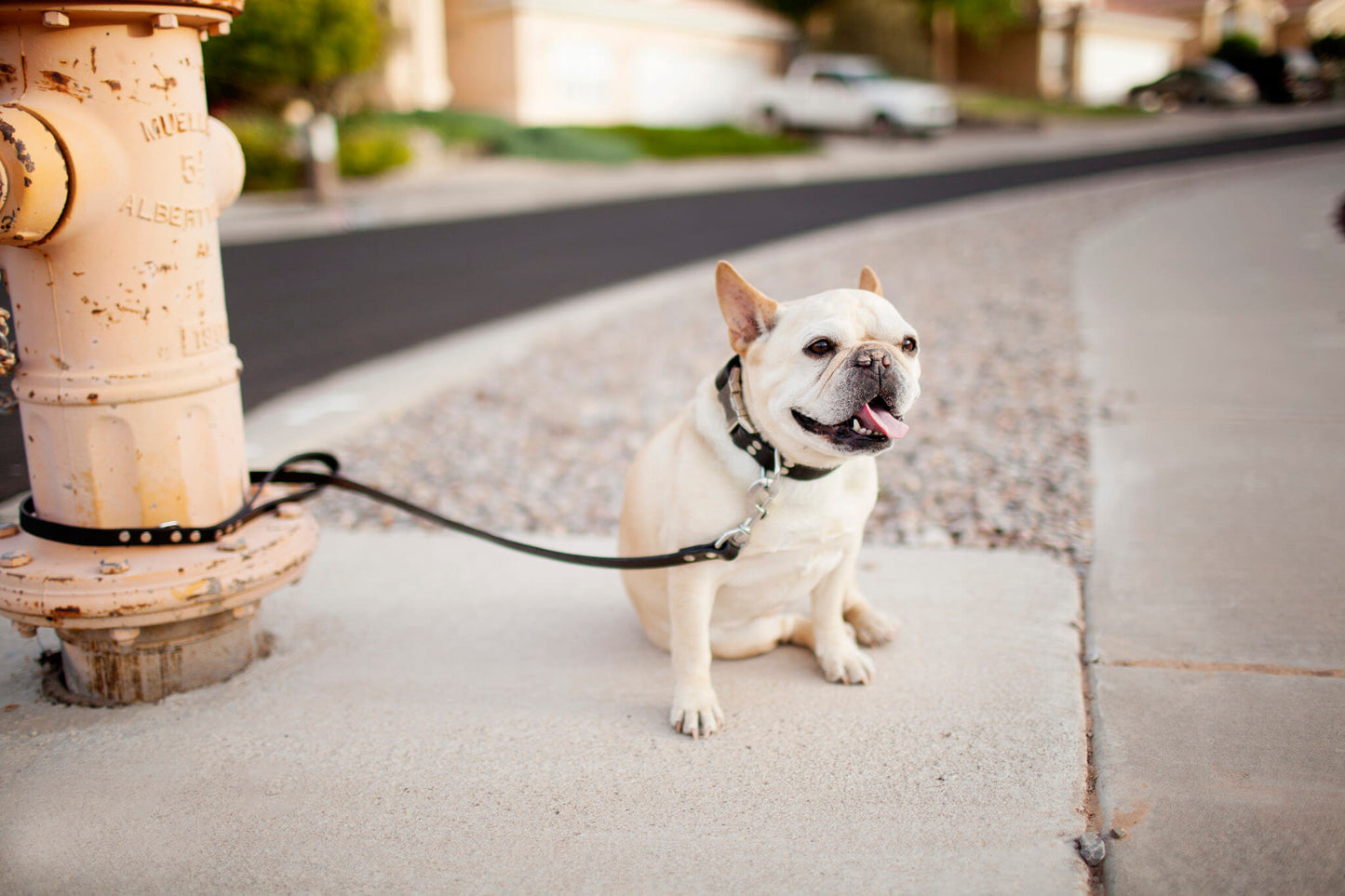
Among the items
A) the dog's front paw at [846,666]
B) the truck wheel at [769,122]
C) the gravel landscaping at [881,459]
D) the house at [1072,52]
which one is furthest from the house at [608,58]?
the dog's front paw at [846,666]

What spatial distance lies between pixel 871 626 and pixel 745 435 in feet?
2.68

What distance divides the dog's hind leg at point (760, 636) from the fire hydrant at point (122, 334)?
1170 mm

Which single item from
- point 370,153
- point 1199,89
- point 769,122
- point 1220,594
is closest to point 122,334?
point 1220,594

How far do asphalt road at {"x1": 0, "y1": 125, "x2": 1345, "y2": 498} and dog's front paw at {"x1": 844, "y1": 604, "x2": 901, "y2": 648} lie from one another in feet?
12.0

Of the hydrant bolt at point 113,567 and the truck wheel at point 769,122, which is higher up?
the truck wheel at point 769,122

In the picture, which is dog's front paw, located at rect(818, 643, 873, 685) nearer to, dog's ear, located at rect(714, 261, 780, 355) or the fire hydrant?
dog's ear, located at rect(714, 261, 780, 355)

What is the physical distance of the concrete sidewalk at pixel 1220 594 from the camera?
207cm

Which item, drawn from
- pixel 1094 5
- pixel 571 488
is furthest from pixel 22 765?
pixel 1094 5

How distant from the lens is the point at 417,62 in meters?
24.6

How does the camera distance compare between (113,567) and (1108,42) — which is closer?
(113,567)

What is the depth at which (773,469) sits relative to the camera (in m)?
2.46

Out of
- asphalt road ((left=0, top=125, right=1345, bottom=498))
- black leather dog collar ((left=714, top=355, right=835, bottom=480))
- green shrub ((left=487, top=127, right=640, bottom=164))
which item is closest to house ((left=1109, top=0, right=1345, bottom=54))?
asphalt road ((left=0, top=125, right=1345, bottom=498))

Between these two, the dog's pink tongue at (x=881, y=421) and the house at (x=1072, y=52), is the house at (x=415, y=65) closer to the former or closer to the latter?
the house at (x=1072, y=52)

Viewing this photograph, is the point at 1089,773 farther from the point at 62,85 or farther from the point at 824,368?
the point at 62,85
